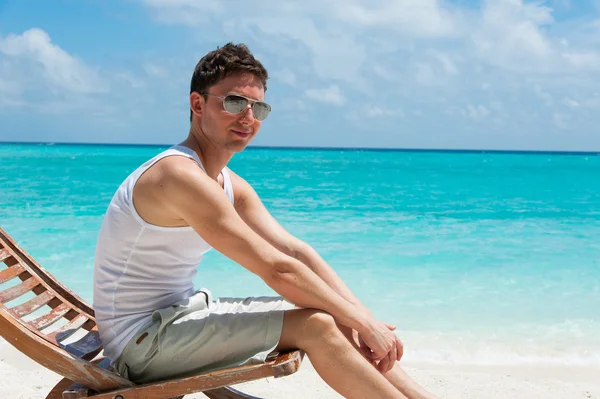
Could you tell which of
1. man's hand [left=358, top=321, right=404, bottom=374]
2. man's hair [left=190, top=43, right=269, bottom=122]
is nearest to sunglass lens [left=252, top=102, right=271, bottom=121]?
man's hair [left=190, top=43, right=269, bottom=122]

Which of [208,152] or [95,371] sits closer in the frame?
[95,371]

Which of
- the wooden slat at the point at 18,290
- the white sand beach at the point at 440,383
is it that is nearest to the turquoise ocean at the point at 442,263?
the white sand beach at the point at 440,383

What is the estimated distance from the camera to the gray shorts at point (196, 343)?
2.38 metres

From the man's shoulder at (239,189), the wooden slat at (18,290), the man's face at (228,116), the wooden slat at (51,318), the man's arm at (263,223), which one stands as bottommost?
the wooden slat at (51,318)

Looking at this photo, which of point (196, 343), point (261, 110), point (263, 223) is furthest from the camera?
point (263, 223)

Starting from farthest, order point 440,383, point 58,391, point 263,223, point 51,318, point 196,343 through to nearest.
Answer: point 440,383 → point 263,223 → point 51,318 → point 58,391 → point 196,343

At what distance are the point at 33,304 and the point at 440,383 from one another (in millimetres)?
2532

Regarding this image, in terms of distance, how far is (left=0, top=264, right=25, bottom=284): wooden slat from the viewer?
9.77 ft

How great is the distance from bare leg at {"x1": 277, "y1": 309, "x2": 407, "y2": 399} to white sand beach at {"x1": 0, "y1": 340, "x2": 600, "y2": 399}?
169cm

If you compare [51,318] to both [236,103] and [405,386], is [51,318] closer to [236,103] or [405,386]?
[236,103]

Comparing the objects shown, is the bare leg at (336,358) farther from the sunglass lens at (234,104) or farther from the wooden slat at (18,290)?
the wooden slat at (18,290)

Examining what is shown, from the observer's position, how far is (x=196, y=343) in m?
2.39

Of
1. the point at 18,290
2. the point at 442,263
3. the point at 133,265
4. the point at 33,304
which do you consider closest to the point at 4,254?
the point at 18,290

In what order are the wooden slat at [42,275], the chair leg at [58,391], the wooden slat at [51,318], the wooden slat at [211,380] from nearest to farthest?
the wooden slat at [211,380] → the chair leg at [58,391] → the wooden slat at [51,318] → the wooden slat at [42,275]
